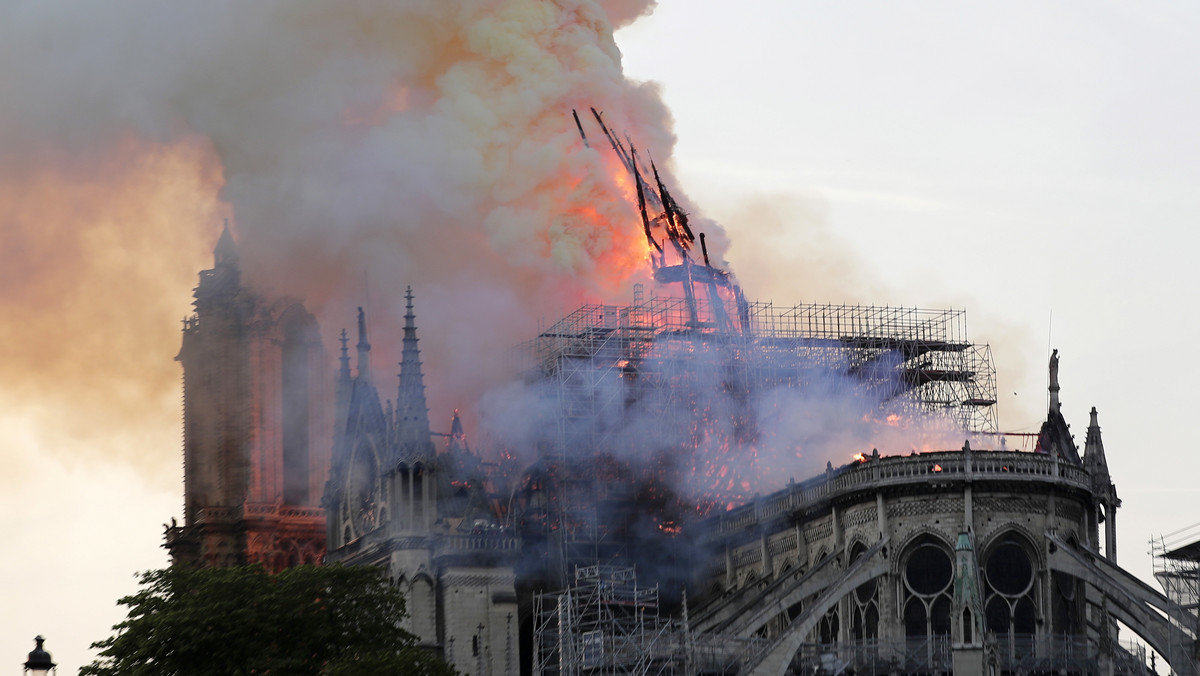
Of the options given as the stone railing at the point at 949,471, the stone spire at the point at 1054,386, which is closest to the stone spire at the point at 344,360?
the stone railing at the point at 949,471

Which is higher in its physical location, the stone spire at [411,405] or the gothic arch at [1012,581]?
the stone spire at [411,405]

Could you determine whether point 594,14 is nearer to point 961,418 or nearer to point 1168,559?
point 961,418

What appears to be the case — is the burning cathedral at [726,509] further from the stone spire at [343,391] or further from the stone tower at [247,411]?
the stone tower at [247,411]

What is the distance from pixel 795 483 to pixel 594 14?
2936 cm

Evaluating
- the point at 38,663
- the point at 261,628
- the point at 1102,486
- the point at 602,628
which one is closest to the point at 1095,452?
the point at 1102,486

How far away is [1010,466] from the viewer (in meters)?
97.9

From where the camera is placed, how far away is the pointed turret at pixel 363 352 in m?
122

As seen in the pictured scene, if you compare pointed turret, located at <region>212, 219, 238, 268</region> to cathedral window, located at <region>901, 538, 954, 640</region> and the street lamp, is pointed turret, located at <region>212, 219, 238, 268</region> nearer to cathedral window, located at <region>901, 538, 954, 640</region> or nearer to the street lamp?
cathedral window, located at <region>901, 538, 954, 640</region>

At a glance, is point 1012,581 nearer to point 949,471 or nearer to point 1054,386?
point 949,471

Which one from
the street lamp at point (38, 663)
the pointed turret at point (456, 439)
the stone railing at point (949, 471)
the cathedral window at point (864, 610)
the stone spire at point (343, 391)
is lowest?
the street lamp at point (38, 663)

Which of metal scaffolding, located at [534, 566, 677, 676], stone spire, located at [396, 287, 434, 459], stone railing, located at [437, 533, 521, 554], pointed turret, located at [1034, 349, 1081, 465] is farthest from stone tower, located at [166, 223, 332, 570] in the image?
pointed turret, located at [1034, 349, 1081, 465]

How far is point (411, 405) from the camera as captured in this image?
114 meters

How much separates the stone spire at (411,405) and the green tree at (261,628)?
19.5 meters

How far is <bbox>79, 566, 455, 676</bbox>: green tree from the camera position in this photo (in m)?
86.4
